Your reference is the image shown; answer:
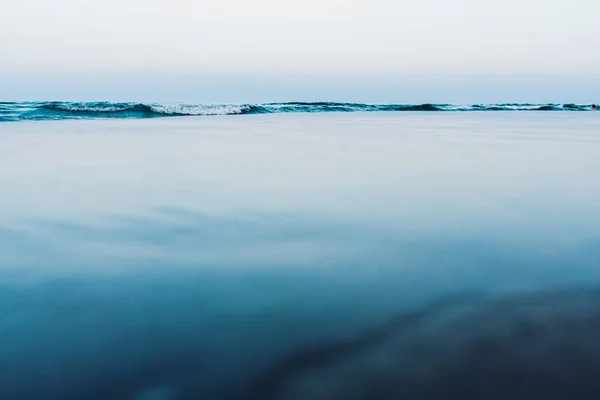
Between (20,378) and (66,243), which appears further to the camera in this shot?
(66,243)

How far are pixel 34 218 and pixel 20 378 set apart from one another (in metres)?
2.26

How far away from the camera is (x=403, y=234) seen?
3.01 meters

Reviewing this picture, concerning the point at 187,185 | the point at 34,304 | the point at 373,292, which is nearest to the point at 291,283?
the point at 373,292

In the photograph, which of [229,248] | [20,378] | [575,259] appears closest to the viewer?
[20,378]

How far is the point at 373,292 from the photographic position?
211 cm

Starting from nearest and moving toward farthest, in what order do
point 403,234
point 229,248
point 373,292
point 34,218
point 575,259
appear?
point 373,292 < point 575,259 < point 229,248 < point 403,234 < point 34,218

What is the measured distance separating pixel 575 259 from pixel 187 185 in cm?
329

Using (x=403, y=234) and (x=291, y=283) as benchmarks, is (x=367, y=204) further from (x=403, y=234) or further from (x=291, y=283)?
(x=291, y=283)

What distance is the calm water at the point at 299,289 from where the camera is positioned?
4.84 feet

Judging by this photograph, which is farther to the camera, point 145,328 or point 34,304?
point 34,304

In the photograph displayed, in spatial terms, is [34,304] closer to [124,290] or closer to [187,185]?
[124,290]

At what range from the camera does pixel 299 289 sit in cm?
214

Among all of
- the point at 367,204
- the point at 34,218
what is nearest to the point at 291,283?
the point at 367,204

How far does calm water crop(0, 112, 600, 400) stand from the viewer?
4.84 feet
